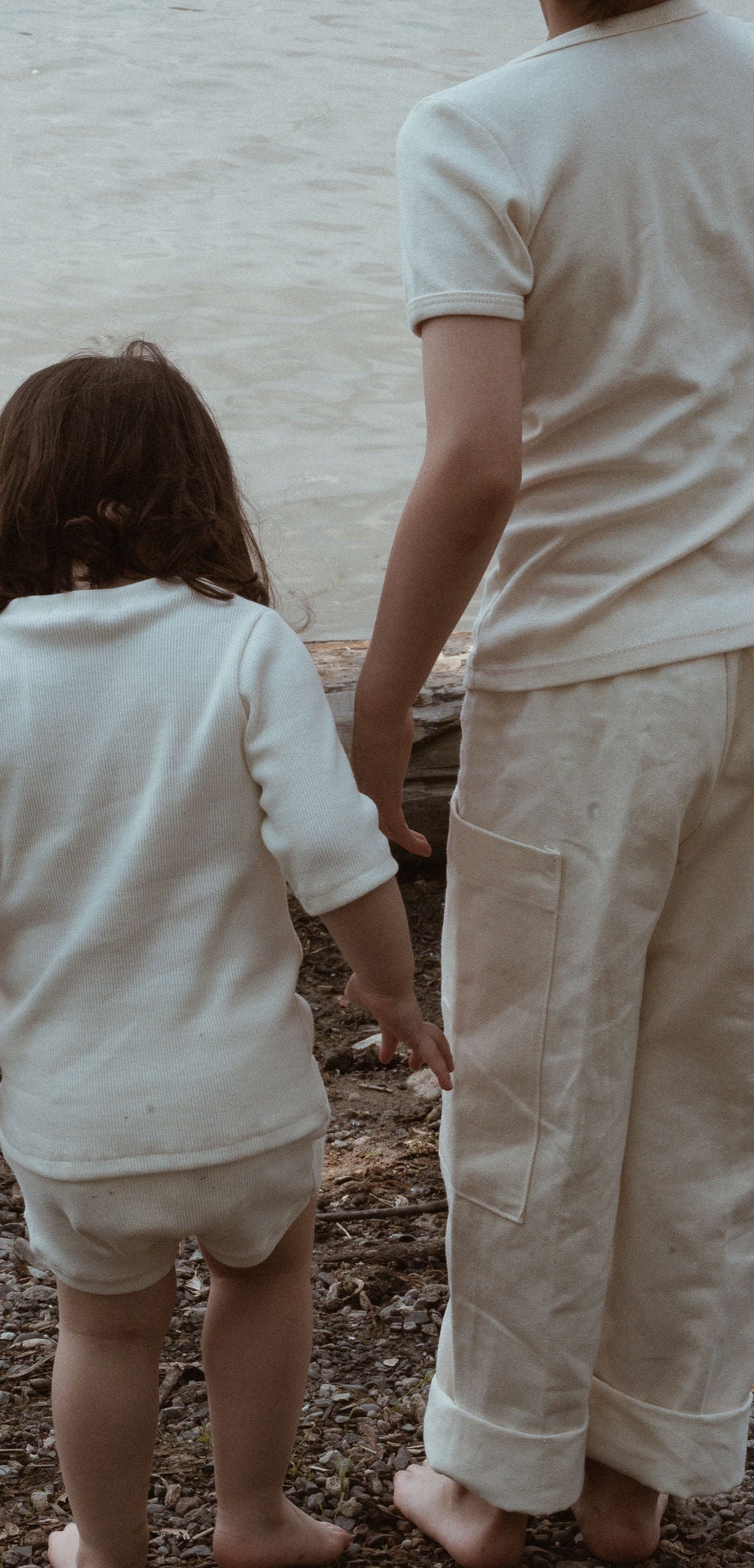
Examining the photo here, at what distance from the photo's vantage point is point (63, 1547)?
5.70 ft

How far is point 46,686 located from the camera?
1.41m

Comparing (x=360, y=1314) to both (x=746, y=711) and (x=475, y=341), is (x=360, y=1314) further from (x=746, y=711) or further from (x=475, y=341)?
(x=475, y=341)

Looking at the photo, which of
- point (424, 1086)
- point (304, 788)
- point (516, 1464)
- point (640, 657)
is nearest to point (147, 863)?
point (304, 788)

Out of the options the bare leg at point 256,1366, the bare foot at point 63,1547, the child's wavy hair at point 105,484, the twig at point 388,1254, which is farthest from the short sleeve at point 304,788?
the twig at point 388,1254

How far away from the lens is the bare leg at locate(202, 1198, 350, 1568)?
5.31 feet

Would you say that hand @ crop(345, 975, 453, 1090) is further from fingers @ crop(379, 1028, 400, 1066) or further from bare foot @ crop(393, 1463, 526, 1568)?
bare foot @ crop(393, 1463, 526, 1568)

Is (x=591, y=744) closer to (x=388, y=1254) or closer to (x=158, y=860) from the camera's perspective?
(x=158, y=860)

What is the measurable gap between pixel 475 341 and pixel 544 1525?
1.49m

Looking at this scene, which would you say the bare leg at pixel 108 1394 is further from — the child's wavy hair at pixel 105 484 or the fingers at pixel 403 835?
the child's wavy hair at pixel 105 484

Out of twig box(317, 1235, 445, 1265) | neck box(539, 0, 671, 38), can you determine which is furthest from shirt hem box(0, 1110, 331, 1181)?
neck box(539, 0, 671, 38)

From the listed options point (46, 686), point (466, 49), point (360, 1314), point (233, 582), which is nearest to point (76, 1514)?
point (360, 1314)

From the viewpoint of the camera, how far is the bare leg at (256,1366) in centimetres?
162

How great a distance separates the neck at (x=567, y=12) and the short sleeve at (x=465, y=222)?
167 mm

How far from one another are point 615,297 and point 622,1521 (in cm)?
143
